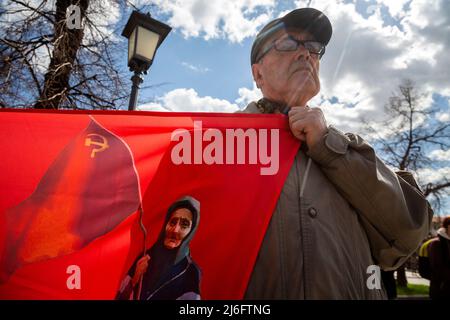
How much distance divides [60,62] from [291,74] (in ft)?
16.6

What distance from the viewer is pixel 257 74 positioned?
1.83 meters

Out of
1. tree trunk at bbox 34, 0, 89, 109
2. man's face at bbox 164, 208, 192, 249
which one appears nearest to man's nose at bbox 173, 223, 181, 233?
man's face at bbox 164, 208, 192, 249

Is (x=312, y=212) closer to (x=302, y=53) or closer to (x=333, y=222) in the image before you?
(x=333, y=222)

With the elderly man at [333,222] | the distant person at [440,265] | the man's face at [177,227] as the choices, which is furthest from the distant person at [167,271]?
the distant person at [440,265]

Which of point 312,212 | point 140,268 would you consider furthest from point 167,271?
point 312,212

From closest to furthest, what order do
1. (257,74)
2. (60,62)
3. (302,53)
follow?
(302,53) < (257,74) < (60,62)

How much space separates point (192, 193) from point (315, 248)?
1.83 ft

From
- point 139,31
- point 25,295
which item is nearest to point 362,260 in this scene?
point 25,295

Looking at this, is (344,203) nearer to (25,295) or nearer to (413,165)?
(25,295)
